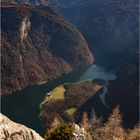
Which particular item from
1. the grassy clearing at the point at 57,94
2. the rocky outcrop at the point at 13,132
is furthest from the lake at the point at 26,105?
the rocky outcrop at the point at 13,132

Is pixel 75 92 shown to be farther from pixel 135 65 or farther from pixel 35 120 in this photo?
pixel 35 120

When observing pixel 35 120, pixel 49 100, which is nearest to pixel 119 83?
pixel 49 100

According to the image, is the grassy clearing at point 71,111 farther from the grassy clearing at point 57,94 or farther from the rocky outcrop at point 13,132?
the rocky outcrop at point 13,132

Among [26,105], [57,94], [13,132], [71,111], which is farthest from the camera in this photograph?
[57,94]

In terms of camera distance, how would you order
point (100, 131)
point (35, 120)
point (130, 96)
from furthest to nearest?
point (130, 96), point (35, 120), point (100, 131)

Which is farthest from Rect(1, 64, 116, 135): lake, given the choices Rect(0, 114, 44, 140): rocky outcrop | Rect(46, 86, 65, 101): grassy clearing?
Rect(0, 114, 44, 140): rocky outcrop

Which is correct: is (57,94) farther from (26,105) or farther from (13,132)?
(13,132)

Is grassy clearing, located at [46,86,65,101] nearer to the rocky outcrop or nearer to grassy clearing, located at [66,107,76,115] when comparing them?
grassy clearing, located at [66,107,76,115]

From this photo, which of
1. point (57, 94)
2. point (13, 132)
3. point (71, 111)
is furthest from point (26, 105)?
point (13, 132)

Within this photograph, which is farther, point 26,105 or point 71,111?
point 26,105
